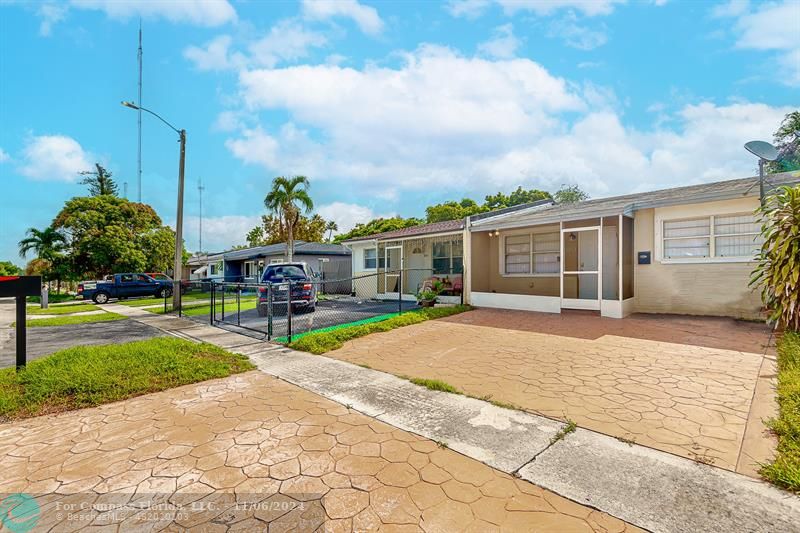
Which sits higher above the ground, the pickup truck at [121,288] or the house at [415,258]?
the house at [415,258]

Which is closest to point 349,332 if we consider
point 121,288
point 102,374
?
point 102,374

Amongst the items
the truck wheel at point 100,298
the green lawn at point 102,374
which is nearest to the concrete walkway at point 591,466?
the green lawn at point 102,374

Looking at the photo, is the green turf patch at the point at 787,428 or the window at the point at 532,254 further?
the window at the point at 532,254

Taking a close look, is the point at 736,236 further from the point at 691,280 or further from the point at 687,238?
the point at 691,280

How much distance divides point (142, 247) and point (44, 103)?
54.7ft

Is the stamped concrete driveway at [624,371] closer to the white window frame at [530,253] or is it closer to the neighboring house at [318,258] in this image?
the white window frame at [530,253]

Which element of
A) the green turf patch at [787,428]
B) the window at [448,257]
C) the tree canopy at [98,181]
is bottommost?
the green turf patch at [787,428]

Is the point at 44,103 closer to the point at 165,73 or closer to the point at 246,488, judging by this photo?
the point at 165,73

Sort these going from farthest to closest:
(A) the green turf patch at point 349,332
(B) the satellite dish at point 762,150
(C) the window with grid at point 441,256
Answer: (C) the window with grid at point 441,256
(B) the satellite dish at point 762,150
(A) the green turf patch at point 349,332

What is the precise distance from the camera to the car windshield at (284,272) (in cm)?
1183

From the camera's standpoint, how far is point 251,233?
163 feet

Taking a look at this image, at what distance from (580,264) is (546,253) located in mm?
1225

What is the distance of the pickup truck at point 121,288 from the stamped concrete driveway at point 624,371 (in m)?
19.0

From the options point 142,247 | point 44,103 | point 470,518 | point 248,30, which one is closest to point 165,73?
point 44,103
